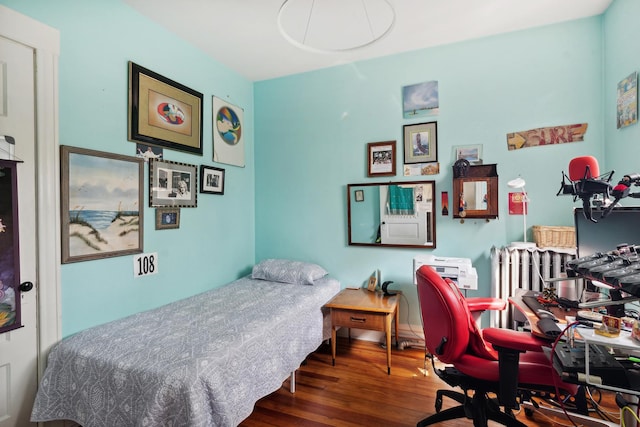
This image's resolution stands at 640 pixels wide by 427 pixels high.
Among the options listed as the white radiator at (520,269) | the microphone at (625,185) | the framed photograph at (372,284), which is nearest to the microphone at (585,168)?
the microphone at (625,185)

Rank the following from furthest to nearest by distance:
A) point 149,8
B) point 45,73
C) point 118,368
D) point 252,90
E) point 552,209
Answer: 1. point 252,90
2. point 552,209
3. point 149,8
4. point 45,73
5. point 118,368

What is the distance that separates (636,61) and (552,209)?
1148mm

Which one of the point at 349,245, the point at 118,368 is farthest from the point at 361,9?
the point at 118,368

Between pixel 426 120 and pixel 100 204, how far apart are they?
111 inches

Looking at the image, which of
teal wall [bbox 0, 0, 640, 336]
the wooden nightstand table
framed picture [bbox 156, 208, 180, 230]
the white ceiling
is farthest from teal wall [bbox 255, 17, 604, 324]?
framed picture [bbox 156, 208, 180, 230]

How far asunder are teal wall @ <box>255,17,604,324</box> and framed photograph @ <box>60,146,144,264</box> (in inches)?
60.6

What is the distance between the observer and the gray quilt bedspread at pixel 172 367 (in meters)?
1.45

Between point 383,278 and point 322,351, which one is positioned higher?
point 383,278

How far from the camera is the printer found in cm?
251

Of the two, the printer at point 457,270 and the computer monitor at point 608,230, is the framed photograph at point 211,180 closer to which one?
the printer at point 457,270

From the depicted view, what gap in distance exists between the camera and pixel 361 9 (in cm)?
237

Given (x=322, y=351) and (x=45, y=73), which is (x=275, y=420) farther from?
(x=45, y=73)

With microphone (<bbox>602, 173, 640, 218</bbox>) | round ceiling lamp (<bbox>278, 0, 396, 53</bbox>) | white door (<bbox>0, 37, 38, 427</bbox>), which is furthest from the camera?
round ceiling lamp (<bbox>278, 0, 396, 53</bbox>)

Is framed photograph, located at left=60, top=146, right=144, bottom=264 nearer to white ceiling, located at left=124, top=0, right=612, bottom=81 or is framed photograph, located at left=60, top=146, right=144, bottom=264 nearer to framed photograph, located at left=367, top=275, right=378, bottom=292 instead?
white ceiling, located at left=124, top=0, right=612, bottom=81
